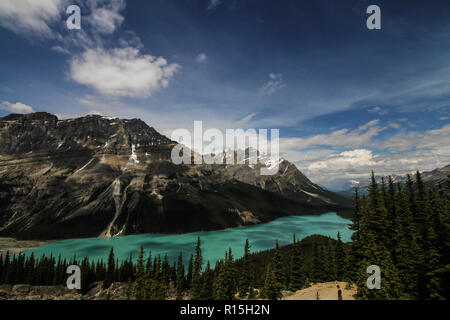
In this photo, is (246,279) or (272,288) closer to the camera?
(272,288)

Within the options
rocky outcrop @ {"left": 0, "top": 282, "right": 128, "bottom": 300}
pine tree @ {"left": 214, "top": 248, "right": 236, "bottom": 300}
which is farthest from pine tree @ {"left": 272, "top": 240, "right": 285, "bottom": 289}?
rocky outcrop @ {"left": 0, "top": 282, "right": 128, "bottom": 300}

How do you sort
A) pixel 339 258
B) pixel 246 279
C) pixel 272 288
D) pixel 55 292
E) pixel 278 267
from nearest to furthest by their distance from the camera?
pixel 272 288
pixel 278 267
pixel 339 258
pixel 246 279
pixel 55 292

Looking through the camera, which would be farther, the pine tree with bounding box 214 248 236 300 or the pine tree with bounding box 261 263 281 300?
the pine tree with bounding box 261 263 281 300

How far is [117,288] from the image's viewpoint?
355 ft

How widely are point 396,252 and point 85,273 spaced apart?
134m

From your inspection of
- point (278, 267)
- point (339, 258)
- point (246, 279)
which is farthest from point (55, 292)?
point (339, 258)

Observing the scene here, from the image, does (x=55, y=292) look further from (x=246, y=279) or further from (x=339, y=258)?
(x=339, y=258)

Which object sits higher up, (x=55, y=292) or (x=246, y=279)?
(x=246, y=279)

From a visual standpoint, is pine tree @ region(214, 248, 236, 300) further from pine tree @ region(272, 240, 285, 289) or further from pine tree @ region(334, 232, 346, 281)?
pine tree @ region(334, 232, 346, 281)

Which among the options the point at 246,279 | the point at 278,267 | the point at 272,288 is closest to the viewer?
the point at 272,288

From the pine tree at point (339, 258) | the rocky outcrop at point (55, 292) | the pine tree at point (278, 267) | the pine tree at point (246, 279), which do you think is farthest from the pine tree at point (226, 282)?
the rocky outcrop at point (55, 292)

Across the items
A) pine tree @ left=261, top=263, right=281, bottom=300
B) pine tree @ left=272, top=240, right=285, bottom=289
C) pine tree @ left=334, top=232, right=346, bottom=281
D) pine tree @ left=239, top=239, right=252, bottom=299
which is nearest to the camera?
pine tree @ left=261, top=263, right=281, bottom=300
